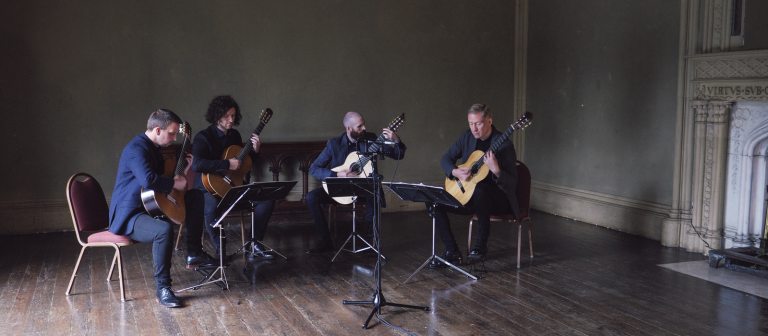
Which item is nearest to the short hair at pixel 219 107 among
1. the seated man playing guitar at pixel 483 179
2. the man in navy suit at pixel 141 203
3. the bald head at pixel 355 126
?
the bald head at pixel 355 126

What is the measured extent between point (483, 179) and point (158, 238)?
2560 millimetres

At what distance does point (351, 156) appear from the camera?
6.45 m

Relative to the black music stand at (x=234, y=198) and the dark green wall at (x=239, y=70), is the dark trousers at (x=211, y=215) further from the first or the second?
the dark green wall at (x=239, y=70)

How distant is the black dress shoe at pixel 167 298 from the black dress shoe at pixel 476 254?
2.45 m

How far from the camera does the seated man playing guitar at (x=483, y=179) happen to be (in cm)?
590

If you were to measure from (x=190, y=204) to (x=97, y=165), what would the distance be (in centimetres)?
227

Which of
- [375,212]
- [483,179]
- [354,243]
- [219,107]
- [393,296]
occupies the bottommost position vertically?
[393,296]

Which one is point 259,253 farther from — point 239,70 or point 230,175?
point 239,70

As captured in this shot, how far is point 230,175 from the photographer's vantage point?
622cm

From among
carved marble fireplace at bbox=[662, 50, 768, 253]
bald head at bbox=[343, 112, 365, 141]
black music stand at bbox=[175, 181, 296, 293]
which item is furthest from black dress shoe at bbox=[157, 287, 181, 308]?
carved marble fireplace at bbox=[662, 50, 768, 253]

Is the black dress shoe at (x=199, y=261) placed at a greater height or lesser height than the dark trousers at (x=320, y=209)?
lesser

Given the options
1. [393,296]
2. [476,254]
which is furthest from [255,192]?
[476,254]

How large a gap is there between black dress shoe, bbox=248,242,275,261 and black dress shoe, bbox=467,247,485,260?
1674mm

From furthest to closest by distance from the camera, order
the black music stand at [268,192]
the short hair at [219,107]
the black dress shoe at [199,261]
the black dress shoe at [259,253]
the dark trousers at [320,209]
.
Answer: the dark trousers at [320,209] → the black dress shoe at [259,253] → the short hair at [219,107] → the black dress shoe at [199,261] → the black music stand at [268,192]
